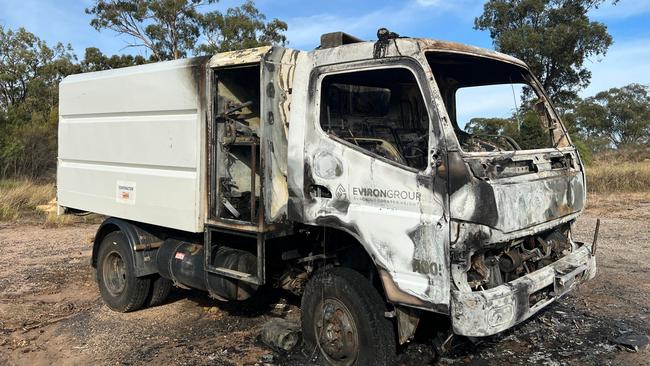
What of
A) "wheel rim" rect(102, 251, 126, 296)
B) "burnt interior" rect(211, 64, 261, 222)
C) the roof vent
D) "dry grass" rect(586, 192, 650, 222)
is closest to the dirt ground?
"wheel rim" rect(102, 251, 126, 296)

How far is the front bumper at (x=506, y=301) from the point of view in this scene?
3283 mm

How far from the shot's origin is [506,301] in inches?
134

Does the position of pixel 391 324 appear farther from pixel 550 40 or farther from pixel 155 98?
pixel 550 40

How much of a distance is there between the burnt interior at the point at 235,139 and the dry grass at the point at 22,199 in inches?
441

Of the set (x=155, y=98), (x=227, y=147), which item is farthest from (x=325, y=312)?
(x=155, y=98)

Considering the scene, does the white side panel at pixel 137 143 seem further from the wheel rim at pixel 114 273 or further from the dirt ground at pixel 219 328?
the dirt ground at pixel 219 328

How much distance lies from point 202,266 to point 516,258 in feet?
9.56

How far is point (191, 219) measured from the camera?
5.05m

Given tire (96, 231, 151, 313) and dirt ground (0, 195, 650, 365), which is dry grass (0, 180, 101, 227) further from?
tire (96, 231, 151, 313)

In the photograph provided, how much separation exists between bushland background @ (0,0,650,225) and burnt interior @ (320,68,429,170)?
8.55 m

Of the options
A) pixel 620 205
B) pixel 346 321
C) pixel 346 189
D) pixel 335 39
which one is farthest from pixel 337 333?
pixel 620 205

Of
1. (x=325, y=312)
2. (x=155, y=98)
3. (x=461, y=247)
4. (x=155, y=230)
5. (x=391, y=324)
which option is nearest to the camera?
(x=461, y=247)

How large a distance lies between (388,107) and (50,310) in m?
4.65

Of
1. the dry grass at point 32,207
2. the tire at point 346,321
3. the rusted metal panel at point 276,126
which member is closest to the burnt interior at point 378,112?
the rusted metal panel at point 276,126
